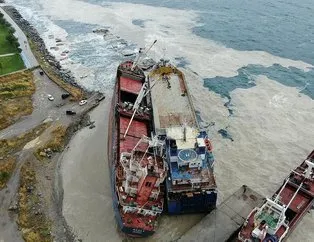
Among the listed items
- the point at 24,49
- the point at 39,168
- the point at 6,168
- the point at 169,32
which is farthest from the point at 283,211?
the point at 24,49

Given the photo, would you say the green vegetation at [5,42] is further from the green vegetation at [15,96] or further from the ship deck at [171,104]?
the ship deck at [171,104]

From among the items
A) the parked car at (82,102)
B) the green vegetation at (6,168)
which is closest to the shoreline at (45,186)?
the green vegetation at (6,168)

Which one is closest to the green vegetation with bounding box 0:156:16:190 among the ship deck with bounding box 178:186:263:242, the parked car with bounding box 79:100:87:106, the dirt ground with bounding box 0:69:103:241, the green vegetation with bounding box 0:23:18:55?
the dirt ground with bounding box 0:69:103:241

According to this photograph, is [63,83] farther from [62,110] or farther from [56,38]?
[56,38]

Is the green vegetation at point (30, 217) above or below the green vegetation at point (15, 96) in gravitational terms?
above

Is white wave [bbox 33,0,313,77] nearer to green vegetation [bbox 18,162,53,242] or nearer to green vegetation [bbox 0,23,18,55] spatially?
green vegetation [bbox 0,23,18,55]

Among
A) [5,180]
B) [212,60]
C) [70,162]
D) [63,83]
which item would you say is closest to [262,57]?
[212,60]

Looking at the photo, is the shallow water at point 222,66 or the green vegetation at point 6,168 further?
the shallow water at point 222,66
